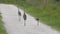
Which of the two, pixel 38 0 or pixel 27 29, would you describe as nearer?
pixel 27 29

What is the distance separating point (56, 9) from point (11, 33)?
1116 centimetres

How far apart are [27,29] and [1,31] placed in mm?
1868

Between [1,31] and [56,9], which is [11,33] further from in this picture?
[56,9]

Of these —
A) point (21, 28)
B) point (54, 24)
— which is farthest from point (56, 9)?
point (21, 28)

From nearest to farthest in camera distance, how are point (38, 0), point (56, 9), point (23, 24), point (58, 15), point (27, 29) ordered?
point (27, 29) → point (23, 24) → point (58, 15) → point (56, 9) → point (38, 0)

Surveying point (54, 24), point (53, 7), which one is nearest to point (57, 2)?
point (53, 7)

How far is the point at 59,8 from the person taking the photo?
24500mm

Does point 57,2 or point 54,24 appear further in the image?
point 57,2

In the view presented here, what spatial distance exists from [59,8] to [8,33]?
37.4 ft

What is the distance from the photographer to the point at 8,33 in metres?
14.2

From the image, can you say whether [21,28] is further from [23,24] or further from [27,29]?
[23,24]

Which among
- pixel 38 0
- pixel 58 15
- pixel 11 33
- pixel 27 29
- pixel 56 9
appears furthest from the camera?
pixel 38 0

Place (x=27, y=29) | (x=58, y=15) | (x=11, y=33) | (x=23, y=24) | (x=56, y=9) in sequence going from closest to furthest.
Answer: (x=11, y=33) → (x=27, y=29) → (x=23, y=24) → (x=58, y=15) → (x=56, y=9)

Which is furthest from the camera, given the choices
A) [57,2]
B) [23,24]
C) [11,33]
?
[57,2]
